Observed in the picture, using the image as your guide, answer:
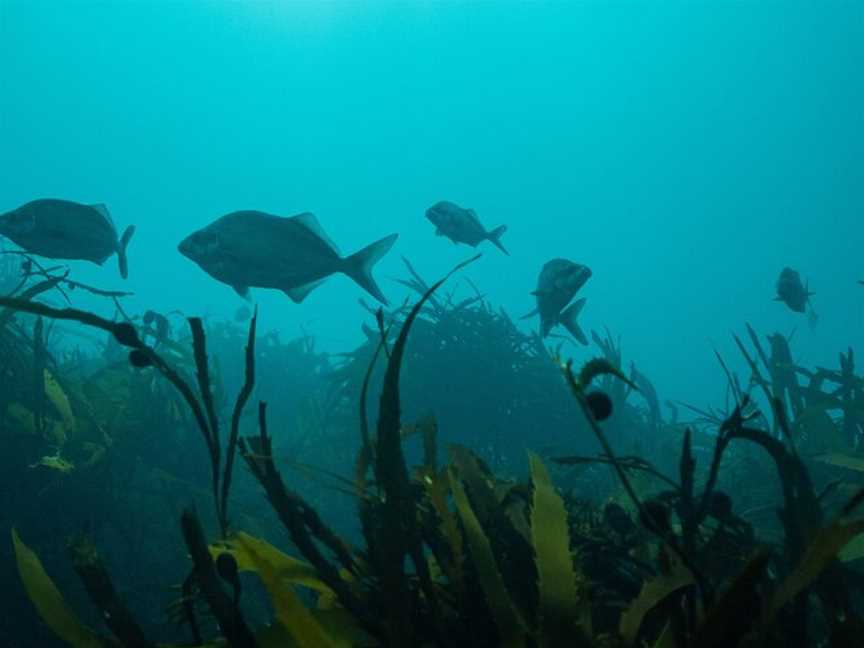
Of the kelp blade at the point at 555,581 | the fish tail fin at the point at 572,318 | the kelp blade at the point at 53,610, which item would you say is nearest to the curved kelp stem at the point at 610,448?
the kelp blade at the point at 555,581

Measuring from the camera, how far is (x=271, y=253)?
4418mm

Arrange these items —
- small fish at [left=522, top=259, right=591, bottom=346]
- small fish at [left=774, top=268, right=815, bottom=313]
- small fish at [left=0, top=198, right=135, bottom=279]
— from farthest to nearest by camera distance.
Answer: small fish at [left=774, top=268, right=815, bottom=313] < small fish at [left=522, top=259, right=591, bottom=346] < small fish at [left=0, top=198, right=135, bottom=279]

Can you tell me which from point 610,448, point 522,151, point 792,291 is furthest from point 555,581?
point 522,151

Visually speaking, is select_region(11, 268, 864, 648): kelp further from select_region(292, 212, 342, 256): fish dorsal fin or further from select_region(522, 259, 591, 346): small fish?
select_region(522, 259, 591, 346): small fish

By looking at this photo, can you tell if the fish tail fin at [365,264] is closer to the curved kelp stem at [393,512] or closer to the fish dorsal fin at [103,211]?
the fish dorsal fin at [103,211]

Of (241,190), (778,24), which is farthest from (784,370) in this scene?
(241,190)

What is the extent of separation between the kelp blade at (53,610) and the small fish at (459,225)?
5188 mm

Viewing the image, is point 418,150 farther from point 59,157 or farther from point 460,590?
point 460,590

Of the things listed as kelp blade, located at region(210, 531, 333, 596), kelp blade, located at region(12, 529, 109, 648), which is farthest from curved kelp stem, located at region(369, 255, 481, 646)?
kelp blade, located at region(12, 529, 109, 648)

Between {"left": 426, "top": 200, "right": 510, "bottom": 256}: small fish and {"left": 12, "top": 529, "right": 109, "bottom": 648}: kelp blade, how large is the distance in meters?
5.19

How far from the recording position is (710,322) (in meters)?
154

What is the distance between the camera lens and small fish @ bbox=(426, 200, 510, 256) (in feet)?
21.0

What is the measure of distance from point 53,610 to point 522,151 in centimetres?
14783

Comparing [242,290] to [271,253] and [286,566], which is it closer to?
[271,253]
